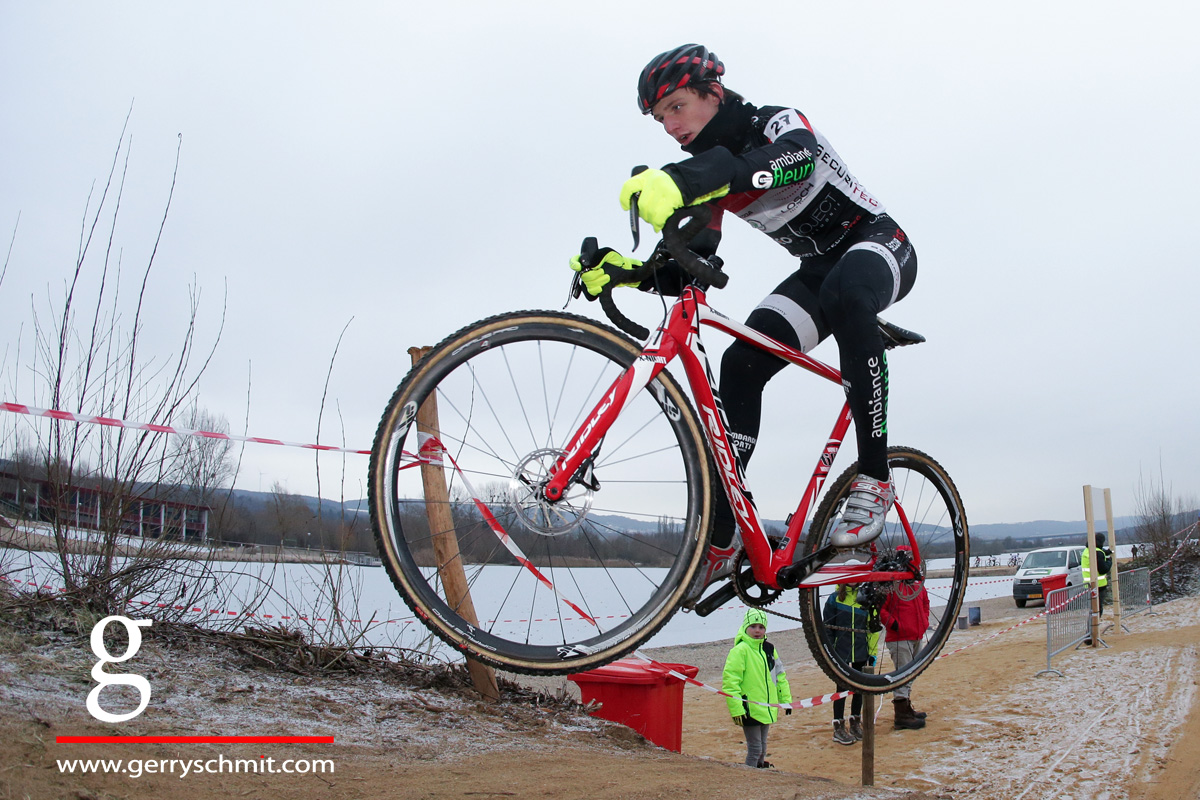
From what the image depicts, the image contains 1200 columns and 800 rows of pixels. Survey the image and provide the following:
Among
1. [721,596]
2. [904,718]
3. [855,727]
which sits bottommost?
[855,727]

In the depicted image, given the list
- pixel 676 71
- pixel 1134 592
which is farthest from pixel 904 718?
pixel 1134 592

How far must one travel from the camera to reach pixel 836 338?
308cm

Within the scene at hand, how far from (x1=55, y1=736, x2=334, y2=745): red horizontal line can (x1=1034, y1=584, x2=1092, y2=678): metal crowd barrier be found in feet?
47.3

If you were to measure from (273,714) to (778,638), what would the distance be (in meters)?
35.0

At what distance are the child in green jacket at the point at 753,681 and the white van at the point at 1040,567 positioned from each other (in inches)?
916

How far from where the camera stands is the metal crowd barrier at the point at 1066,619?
14.6 metres

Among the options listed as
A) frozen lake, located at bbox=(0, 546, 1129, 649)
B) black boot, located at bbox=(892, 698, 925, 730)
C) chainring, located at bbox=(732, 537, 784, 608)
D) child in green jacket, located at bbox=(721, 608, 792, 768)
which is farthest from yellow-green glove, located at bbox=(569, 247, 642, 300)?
black boot, located at bbox=(892, 698, 925, 730)

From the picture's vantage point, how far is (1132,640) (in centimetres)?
1730

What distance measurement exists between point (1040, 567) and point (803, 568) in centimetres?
3011

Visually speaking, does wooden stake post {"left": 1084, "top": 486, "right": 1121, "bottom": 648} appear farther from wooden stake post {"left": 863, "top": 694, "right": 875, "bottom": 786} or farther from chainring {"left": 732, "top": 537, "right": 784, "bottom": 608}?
chainring {"left": 732, "top": 537, "right": 784, "bottom": 608}

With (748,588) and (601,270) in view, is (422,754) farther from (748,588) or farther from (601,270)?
(601,270)

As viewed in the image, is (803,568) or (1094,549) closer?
(803,568)

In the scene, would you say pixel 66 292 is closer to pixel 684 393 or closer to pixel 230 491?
pixel 230 491

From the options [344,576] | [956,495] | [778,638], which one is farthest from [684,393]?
[778,638]
